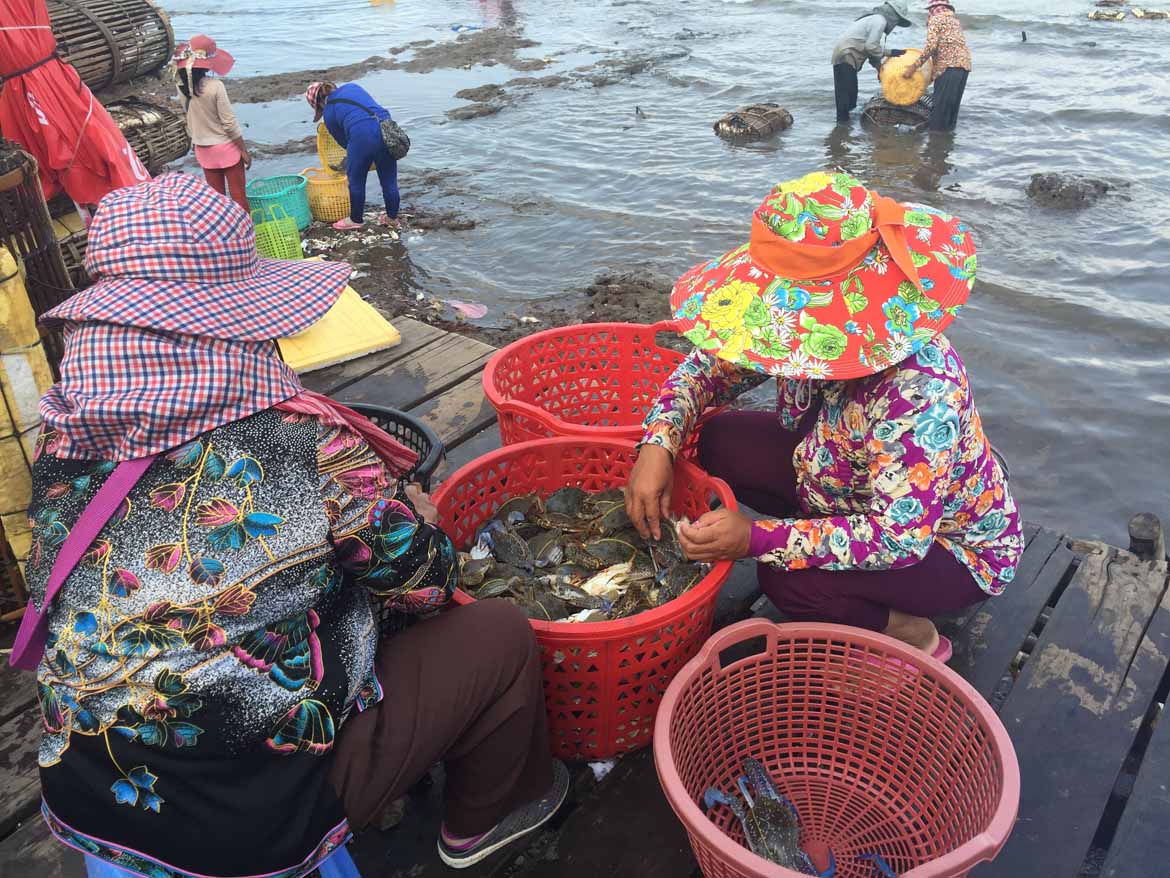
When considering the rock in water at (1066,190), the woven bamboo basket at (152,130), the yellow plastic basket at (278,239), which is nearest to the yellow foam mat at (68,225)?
the yellow plastic basket at (278,239)

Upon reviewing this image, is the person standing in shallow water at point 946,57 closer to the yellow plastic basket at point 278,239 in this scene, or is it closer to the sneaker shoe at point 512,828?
the yellow plastic basket at point 278,239

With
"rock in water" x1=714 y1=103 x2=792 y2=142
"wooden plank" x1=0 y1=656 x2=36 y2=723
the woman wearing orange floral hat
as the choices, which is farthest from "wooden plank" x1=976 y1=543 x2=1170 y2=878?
"rock in water" x1=714 y1=103 x2=792 y2=142

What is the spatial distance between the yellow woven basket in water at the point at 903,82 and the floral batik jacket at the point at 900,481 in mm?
9389

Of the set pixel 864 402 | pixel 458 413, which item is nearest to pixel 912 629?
pixel 864 402

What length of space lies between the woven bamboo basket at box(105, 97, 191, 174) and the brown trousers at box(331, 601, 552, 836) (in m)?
6.26

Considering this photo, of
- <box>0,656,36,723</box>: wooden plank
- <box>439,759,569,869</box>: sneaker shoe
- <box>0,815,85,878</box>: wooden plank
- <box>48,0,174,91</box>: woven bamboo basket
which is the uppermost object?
<box>48,0,174,91</box>: woven bamboo basket

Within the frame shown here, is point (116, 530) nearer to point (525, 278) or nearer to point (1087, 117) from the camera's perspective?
point (525, 278)

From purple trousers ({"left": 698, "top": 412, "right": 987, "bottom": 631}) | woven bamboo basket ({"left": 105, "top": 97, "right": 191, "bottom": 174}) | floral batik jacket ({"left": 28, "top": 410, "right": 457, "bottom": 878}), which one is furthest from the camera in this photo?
woven bamboo basket ({"left": 105, "top": 97, "right": 191, "bottom": 174})

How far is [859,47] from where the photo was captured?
1041 centimetres

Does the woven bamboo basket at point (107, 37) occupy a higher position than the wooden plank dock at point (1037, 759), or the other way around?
the woven bamboo basket at point (107, 37)

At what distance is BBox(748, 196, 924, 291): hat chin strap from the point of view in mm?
1738

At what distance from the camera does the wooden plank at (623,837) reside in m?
1.83

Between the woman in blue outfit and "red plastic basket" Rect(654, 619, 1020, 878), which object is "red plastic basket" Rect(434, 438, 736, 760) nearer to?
"red plastic basket" Rect(654, 619, 1020, 878)

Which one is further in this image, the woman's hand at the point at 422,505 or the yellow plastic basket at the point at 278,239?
the yellow plastic basket at the point at 278,239
